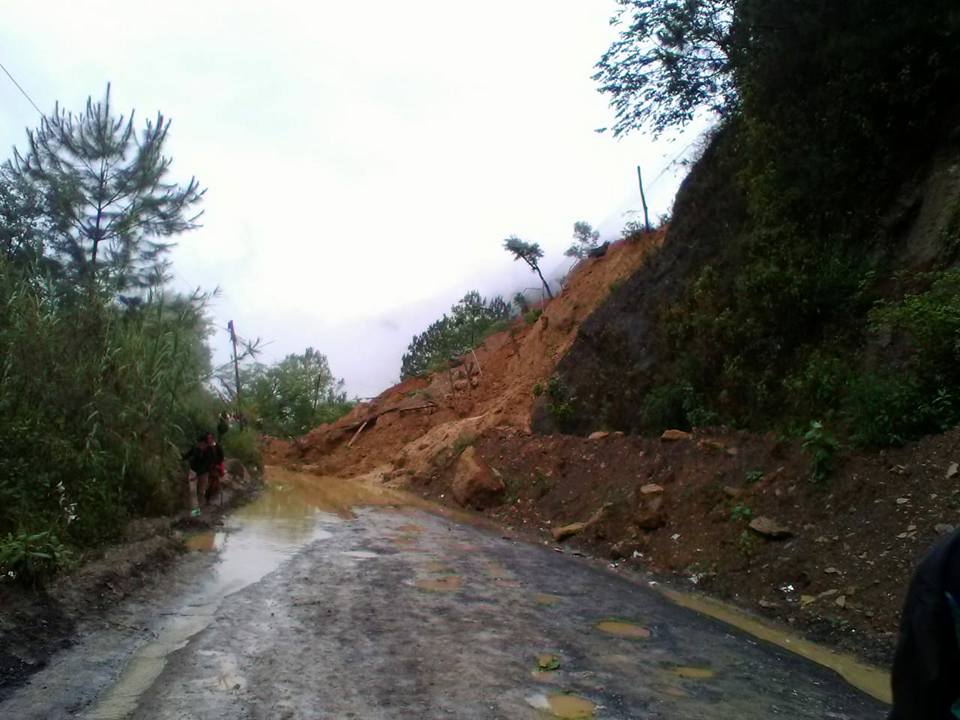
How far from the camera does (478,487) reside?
67.0 ft

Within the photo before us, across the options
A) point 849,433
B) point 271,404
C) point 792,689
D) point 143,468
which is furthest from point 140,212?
point 271,404

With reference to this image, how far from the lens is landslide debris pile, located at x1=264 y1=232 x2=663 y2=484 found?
30.5 metres

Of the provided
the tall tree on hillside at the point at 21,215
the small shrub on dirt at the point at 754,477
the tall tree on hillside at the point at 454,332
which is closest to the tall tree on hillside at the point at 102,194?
the tall tree on hillside at the point at 21,215

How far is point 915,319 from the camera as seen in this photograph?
985 cm

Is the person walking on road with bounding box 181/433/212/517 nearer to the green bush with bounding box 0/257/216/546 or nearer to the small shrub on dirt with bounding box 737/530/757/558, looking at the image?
the green bush with bounding box 0/257/216/546

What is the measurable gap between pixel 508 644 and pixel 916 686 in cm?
490

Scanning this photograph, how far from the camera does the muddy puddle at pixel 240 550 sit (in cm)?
579

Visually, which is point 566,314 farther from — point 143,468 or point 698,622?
point 698,622

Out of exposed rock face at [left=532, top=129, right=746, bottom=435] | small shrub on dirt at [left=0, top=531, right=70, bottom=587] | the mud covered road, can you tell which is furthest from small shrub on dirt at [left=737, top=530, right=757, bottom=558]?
exposed rock face at [left=532, top=129, right=746, bottom=435]

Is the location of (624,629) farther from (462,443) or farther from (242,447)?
(242,447)

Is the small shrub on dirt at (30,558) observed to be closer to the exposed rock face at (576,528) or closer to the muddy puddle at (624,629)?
the muddy puddle at (624,629)

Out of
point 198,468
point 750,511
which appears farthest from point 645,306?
point 198,468

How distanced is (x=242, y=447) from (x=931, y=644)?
2689cm

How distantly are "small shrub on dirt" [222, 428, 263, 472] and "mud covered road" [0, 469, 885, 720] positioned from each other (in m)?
16.1
